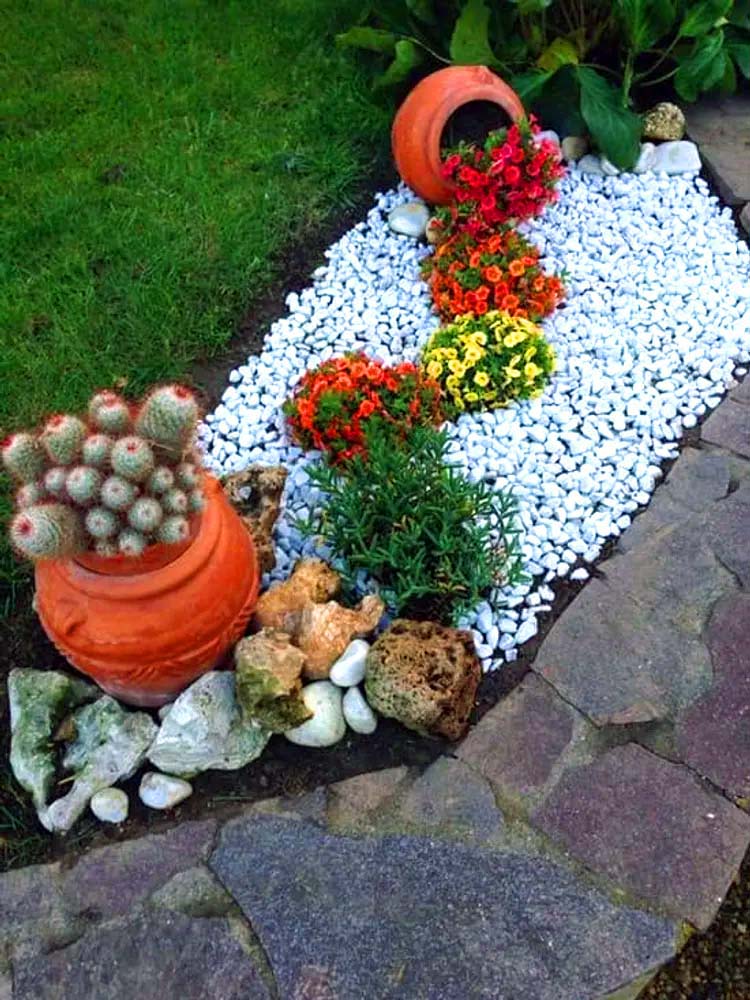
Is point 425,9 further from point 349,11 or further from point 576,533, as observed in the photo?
point 576,533

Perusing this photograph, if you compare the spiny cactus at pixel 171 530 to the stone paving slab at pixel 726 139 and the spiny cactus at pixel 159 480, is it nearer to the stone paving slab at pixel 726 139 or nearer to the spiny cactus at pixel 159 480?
the spiny cactus at pixel 159 480

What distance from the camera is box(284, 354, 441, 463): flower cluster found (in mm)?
2881

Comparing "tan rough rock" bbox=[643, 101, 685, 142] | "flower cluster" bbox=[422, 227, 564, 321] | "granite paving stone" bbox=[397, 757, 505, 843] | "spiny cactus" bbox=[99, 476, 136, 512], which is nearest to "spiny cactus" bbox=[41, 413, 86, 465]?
"spiny cactus" bbox=[99, 476, 136, 512]

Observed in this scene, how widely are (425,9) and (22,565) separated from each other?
108 inches

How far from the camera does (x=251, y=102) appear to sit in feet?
14.9

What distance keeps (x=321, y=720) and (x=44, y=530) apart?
804 mm

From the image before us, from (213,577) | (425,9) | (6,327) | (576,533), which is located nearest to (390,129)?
(425,9)

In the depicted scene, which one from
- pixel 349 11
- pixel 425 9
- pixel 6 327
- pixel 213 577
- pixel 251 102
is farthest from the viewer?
pixel 349 11

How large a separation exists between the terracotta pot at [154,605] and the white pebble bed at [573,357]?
0.44 meters

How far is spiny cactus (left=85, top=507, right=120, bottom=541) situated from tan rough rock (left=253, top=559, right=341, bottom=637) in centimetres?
57

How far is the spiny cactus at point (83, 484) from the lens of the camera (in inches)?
78.7

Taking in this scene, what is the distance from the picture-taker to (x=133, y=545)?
2.05 m

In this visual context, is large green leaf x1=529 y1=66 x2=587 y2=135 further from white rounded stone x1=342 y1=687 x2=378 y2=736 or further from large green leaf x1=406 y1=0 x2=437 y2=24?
white rounded stone x1=342 y1=687 x2=378 y2=736

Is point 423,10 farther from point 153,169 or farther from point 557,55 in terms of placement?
point 153,169
